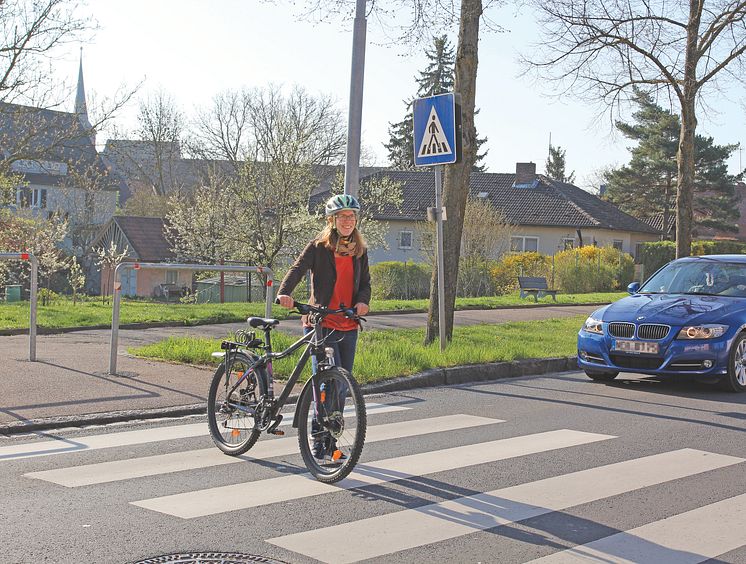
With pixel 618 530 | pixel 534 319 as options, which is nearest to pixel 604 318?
pixel 618 530

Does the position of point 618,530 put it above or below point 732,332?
below

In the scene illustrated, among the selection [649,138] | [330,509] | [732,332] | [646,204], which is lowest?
[330,509]

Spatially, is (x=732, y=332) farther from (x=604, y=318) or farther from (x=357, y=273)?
(x=357, y=273)

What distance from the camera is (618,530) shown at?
5.52 meters

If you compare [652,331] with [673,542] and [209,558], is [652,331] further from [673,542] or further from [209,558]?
[209,558]

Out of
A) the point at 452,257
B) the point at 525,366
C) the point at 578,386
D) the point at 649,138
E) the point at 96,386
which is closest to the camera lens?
the point at 96,386

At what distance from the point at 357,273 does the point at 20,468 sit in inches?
103

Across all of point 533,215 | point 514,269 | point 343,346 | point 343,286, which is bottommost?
point 343,346

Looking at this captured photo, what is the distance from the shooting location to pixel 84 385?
32.5 feet

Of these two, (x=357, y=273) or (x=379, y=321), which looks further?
(x=379, y=321)

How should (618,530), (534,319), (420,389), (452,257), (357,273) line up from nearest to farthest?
(618,530)
(357,273)
(420,389)
(452,257)
(534,319)

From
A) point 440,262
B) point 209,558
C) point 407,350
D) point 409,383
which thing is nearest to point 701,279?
point 440,262

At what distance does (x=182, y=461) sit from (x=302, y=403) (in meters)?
1.03

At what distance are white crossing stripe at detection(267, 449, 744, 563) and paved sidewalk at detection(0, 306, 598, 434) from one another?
3673 millimetres
